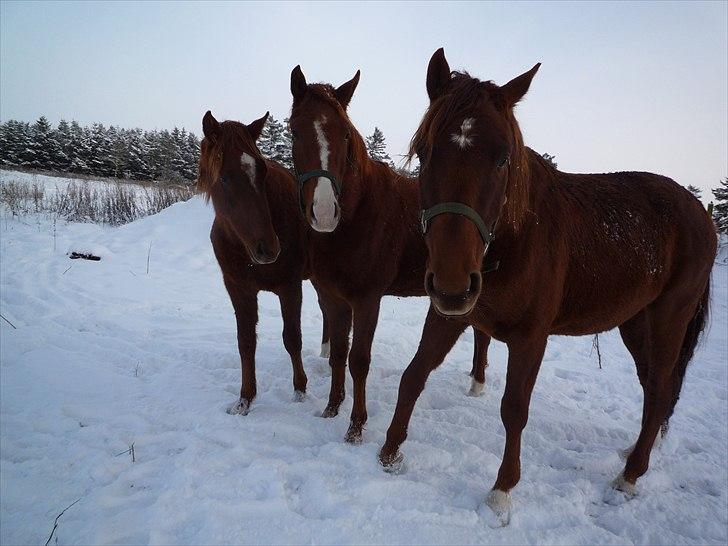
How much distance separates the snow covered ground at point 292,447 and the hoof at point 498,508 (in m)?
0.06

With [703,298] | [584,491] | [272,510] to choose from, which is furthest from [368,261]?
[703,298]

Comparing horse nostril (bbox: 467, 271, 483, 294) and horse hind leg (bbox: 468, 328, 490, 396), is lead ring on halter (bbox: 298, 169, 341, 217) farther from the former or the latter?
horse hind leg (bbox: 468, 328, 490, 396)

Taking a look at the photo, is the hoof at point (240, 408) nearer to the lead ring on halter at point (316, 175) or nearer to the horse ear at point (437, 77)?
the lead ring on halter at point (316, 175)

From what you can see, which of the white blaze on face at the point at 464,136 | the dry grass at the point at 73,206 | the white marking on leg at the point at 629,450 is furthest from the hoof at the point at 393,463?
the dry grass at the point at 73,206

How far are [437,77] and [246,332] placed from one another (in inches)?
102

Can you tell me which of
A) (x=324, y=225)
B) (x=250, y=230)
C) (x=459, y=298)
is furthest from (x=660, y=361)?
(x=250, y=230)

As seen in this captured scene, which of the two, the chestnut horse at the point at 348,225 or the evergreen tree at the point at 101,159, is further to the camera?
the evergreen tree at the point at 101,159

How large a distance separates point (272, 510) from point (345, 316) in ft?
5.09

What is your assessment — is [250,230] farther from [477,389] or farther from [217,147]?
[477,389]

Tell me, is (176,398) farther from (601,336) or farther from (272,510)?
(601,336)

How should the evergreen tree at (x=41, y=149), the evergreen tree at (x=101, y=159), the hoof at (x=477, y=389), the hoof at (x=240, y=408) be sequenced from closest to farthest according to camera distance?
1. the hoof at (x=240, y=408)
2. the hoof at (x=477, y=389)
3. the evergreen tree at (x=41, y=149)
4. the evergreen tree at (x=101, y=159)

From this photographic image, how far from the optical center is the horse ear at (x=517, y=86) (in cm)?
178

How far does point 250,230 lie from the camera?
2.72 m

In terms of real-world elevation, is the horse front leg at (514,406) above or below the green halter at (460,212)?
below
